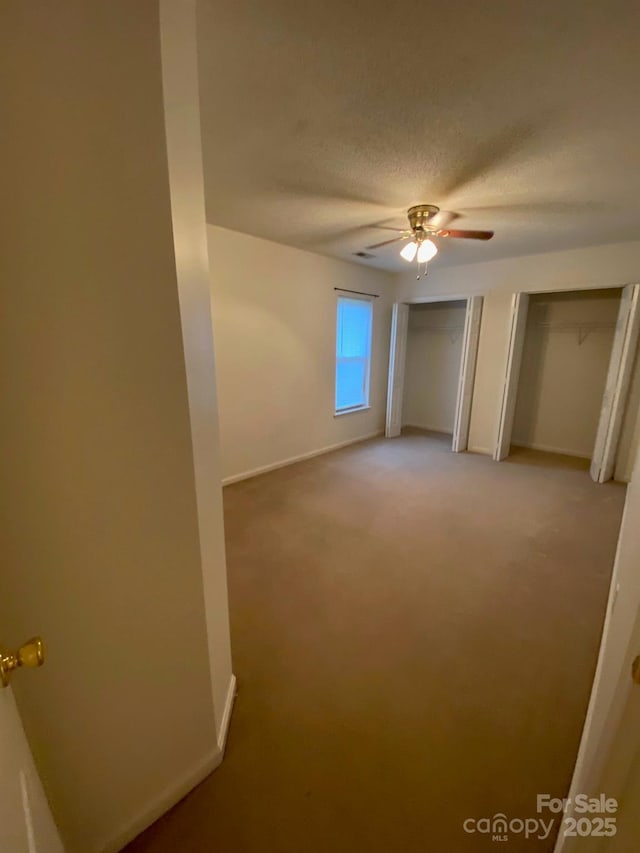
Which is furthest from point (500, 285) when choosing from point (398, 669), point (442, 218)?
point (398, 669)

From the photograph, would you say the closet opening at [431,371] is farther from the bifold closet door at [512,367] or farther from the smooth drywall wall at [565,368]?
the smooth drywall wall at [565,368]

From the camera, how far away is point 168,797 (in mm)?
1136

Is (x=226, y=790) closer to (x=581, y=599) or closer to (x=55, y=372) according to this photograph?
(x=55, y=372)

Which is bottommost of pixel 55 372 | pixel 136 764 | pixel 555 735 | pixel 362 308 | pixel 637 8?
pixel 555 735

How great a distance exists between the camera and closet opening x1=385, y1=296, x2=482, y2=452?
16.2ft

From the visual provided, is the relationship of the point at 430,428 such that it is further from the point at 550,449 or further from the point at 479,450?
the point at 550,449

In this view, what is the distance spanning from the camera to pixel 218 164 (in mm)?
2107

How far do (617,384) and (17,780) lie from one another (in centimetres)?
488

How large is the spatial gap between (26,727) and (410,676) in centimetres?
145

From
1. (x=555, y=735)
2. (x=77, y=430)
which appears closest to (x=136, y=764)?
(x=77, y=430)

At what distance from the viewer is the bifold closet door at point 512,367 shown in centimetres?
421

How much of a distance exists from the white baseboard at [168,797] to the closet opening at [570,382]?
4356 mm

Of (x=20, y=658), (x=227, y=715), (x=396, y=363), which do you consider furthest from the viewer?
(x=396, y=363)

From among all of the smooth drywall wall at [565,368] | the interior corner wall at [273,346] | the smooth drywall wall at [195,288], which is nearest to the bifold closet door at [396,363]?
the interior corner wall at [273,346]
